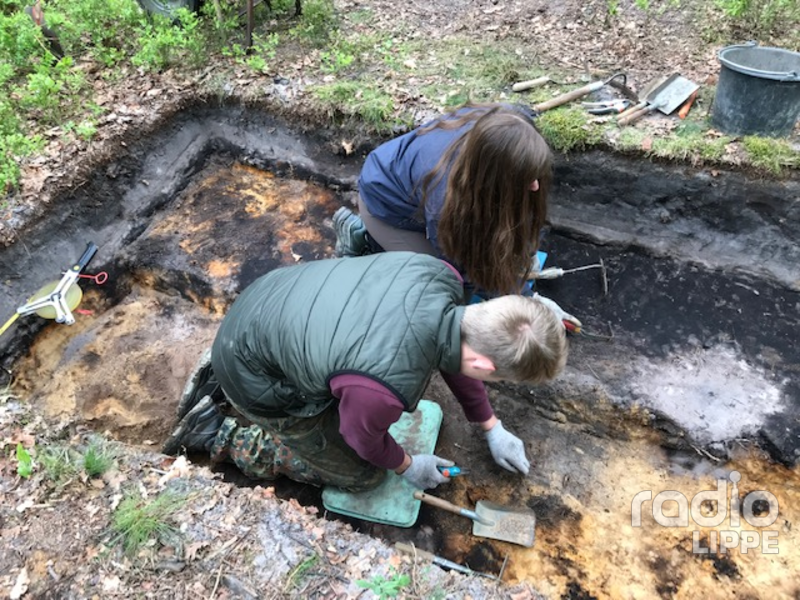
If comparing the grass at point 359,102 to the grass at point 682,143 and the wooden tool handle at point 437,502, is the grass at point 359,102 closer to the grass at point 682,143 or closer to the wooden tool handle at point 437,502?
the grass at point 682,143

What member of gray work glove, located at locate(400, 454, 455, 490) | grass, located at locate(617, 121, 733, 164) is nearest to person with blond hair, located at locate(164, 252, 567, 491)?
gray work glove, located at locate(400, 454, 455, 490)

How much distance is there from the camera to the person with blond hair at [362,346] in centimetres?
196

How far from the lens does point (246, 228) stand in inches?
185

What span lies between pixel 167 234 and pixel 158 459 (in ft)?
8.42

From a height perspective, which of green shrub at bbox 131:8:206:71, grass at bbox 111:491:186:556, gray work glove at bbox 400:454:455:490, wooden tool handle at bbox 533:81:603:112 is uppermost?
green shrub at bbox 131:8:206:71

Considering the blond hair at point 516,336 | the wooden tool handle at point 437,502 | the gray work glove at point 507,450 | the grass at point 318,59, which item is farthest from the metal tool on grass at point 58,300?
the blond hair at point 516,336

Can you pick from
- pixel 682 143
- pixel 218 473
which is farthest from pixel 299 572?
pixel 682 143

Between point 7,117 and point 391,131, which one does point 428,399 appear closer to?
point 391,131

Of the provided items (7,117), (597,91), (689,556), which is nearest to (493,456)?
(689,556)

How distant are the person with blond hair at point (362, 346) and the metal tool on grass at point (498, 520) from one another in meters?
0.33

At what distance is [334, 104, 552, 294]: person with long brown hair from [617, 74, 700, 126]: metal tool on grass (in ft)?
6.43

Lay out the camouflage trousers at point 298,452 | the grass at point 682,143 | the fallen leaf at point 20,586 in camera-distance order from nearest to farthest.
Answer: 1. the fallen leaf at point 20,586
2. the camouflage trousers at point 298,452
3. the grass at point 682,143

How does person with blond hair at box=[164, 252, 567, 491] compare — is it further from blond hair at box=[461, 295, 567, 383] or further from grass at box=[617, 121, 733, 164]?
grass at box=[617, 121, 733, 164]

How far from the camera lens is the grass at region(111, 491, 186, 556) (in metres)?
2.23
